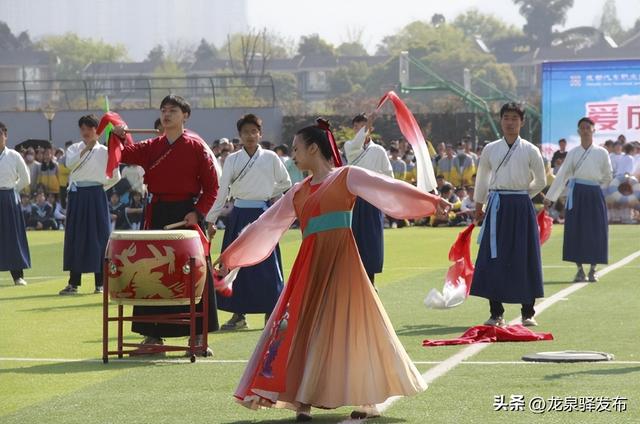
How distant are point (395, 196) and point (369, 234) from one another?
851 centimetres

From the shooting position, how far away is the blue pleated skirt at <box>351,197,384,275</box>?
17078 millimetres

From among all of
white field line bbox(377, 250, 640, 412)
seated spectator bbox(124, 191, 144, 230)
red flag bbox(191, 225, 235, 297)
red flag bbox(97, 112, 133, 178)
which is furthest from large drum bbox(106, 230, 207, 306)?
seated spectator bbox(124, 191, 144, 230)

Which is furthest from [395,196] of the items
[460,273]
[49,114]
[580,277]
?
[49,114]

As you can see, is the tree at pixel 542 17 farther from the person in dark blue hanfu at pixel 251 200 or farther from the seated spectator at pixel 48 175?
the person in dark blue hanfu at pixel 251 200

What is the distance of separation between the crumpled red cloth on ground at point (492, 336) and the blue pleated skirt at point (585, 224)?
674cm

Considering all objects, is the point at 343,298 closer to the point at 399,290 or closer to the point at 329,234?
the point at 329,234

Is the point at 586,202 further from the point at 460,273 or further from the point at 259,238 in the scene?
the point at 259,238

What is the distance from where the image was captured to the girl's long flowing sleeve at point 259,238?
9.29 meters

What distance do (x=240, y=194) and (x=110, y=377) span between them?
3.73 metres

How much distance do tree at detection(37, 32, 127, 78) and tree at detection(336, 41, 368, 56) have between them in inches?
896

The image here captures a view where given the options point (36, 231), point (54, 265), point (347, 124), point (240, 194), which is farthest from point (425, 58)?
point (240, 194)

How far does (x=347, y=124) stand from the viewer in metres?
46.8

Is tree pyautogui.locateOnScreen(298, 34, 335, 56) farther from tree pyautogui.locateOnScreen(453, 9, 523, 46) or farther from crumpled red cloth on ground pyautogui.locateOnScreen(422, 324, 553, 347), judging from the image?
crumpled red cloth on ground pyautogui.locateOnScreen(422, 324, 553, 347)

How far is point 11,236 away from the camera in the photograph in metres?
20.1
